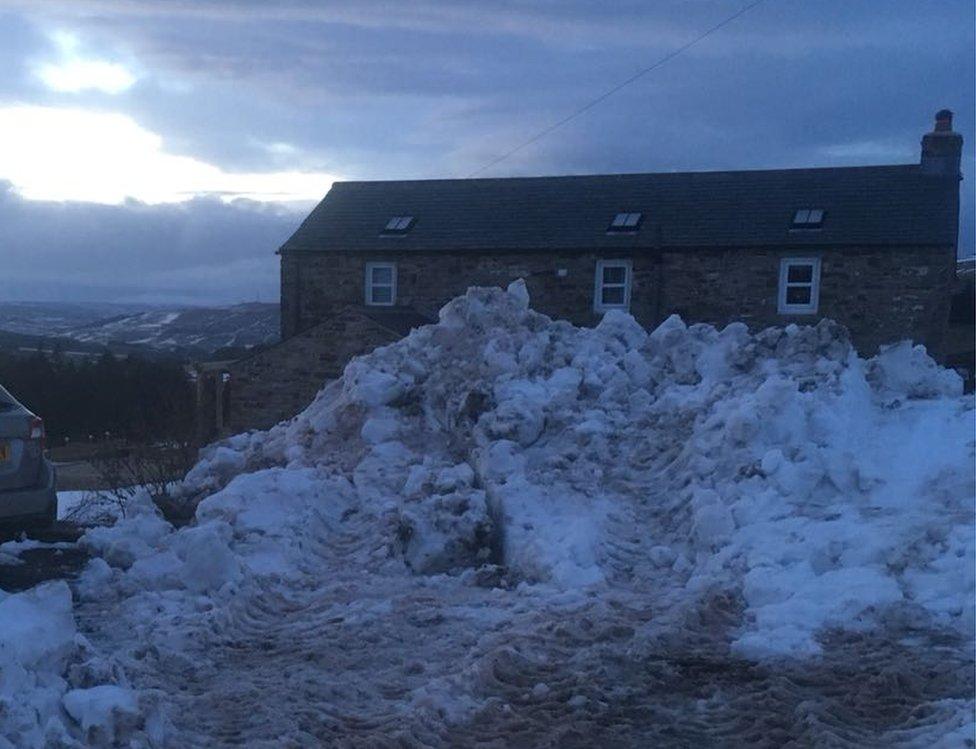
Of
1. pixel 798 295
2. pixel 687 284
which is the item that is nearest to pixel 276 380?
pixel 687 284

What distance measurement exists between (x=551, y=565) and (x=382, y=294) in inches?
717

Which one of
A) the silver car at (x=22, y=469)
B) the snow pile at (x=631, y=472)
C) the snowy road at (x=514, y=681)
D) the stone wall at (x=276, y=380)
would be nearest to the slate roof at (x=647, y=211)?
the stone wall at (x=276, y=380)

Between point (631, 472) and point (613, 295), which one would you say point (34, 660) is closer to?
point (631, 472)

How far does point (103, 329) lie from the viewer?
142ft

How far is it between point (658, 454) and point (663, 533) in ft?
4.62

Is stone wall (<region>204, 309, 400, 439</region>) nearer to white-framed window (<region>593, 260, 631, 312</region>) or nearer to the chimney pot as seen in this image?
white-framed window (<region>593, 260, 631, 312</region>)

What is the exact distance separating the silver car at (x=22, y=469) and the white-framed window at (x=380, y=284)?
16.8 m

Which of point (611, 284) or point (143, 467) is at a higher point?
point (611, 284)

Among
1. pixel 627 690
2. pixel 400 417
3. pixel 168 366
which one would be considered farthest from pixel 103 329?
pixel 627 690

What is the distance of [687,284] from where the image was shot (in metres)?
23.8

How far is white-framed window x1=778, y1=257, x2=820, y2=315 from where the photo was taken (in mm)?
23062

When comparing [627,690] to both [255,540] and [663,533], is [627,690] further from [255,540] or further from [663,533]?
[255,540]

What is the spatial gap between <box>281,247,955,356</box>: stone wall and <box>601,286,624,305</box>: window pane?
0.30 meters

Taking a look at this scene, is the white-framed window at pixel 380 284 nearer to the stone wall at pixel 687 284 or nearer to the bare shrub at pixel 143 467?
the stone wall at pixel 687 284
